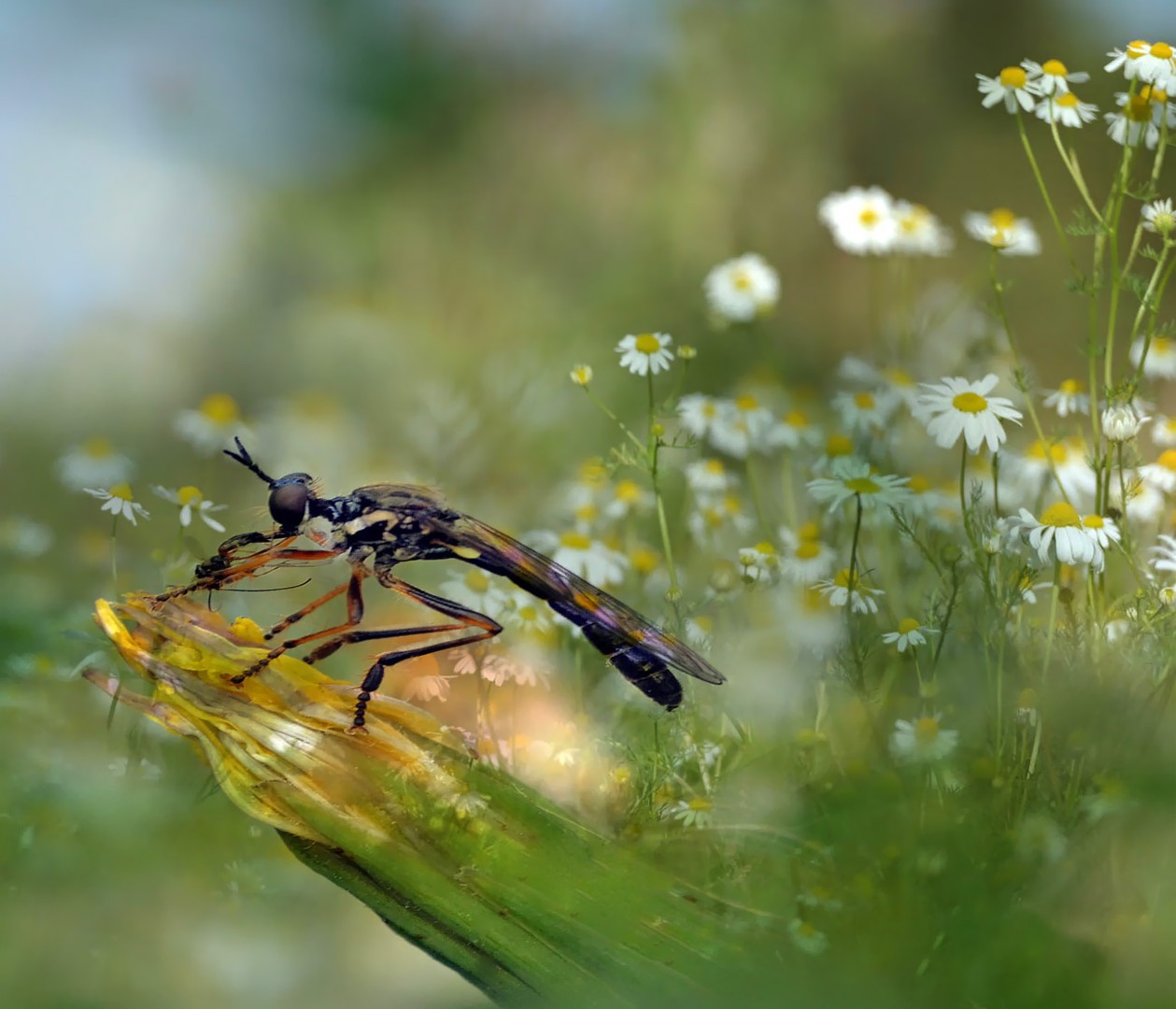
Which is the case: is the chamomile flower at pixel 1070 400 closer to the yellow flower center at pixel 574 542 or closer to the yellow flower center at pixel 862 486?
the yellow flower center at pixel 862 486

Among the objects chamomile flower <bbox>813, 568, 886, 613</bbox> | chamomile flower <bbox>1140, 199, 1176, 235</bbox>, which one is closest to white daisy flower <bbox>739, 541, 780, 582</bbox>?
chamomile flower <bbox>813, 568, 886, 613</bbox>

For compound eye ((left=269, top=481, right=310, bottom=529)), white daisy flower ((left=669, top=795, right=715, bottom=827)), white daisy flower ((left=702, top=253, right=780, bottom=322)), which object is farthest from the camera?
white daisy flower ((left=702, top=253, right=780, bottom=322))

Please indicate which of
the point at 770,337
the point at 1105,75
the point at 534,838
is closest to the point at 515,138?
the point at 770,337

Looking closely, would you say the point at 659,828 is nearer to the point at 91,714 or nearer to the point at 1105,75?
the point at 91,714

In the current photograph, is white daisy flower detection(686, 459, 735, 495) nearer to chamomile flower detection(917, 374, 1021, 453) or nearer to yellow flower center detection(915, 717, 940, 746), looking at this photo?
chamomile flower detection(917, 374, 1021, 453)

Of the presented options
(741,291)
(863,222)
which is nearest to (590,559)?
(741,291)

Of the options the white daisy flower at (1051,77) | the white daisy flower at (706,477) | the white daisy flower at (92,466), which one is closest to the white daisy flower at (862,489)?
the white daisy flower at (706,477)

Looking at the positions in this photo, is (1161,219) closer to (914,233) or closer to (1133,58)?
(1133,58)
